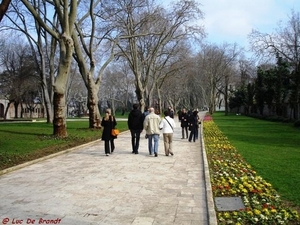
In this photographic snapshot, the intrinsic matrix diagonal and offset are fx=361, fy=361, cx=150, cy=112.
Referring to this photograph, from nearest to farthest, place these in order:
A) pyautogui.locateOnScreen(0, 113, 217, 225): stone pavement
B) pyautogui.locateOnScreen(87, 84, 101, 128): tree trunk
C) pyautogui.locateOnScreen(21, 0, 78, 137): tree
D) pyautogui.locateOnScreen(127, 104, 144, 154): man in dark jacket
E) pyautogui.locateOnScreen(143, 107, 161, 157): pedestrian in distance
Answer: pyautogui.locateOnScreen(0, 113, 217, 225): stone pavement, pyautogui.locateOnScreen(143, 107, 161, 157): pedestrian in distance, pyautogui.locateOnScreen(127, 104, 144, 154): man in dark jacket, pyautogui.locateOnScreen(21, 0, 78, 137): tree, pyautogui.locateOnScreen(87, 84, 101, 128): tree trunk

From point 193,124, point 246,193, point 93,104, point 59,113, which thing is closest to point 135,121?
point 193,124

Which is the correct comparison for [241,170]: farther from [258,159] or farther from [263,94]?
[263,94]

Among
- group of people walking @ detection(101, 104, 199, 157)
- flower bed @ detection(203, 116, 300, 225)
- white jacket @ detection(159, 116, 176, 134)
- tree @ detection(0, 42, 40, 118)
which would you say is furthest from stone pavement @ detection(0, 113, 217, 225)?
tree @ detection(0, 42, 40, 118)

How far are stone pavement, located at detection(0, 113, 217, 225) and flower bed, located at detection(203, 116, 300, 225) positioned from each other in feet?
0.98

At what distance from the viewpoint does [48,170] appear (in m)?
10.0

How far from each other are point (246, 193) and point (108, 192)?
2756mm

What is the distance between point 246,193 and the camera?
23.2 ft

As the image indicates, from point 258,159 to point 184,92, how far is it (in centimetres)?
7186

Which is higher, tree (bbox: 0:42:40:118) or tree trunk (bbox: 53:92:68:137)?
tree (bbox: 0:42:40:118)

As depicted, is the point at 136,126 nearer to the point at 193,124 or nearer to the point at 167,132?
the point at 167,132

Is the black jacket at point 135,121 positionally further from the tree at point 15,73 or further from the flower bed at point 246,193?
the tree at point 15,73

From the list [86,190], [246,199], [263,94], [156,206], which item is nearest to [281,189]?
[246,199]

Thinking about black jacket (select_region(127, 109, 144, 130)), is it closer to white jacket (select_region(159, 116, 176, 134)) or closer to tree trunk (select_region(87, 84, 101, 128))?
white jacket (select_region(159, 116, 176, 134))

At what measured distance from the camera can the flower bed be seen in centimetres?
552
